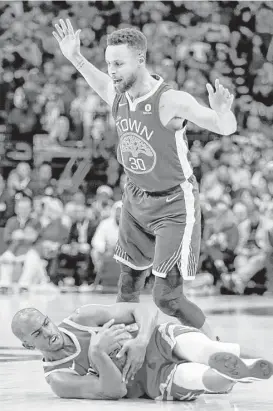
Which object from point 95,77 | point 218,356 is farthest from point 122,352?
point 95,77

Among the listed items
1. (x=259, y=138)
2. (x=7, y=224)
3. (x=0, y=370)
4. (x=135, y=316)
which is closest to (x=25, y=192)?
(x=7, y=224)

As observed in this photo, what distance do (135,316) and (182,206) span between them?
0.91m

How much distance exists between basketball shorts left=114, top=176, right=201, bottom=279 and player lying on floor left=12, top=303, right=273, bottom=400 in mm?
577

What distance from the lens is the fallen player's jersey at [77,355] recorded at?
4535mm

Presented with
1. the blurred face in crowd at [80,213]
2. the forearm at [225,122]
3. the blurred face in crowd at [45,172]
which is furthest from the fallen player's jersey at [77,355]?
the blurred face in crowd at [45,172]

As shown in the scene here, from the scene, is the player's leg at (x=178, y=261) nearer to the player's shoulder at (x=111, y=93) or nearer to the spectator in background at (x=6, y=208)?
the player's shoulder at (x=111, y=93)

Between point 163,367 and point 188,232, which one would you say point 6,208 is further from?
point 163,367

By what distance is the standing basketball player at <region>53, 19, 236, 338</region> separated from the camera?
201 inches

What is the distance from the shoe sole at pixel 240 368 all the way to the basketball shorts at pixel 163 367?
0.39 meters

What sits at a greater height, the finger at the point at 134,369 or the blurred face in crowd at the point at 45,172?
the finger at the point at 134,369

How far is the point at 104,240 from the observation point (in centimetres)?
1152

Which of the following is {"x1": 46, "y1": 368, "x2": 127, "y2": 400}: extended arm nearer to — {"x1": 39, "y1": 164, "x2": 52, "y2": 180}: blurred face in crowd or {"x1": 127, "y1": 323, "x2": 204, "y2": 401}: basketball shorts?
{"x1": 127, "y1": 323, "x2": 204, "y2": 401}: basketball shorts

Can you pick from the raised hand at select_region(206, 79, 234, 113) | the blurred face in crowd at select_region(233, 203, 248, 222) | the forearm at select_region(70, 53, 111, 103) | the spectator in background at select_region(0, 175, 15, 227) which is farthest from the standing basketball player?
the spectator in background at select_region(0, 175, 15, 227)

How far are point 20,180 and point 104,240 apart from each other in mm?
2135
